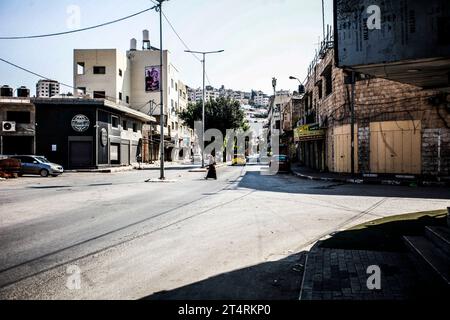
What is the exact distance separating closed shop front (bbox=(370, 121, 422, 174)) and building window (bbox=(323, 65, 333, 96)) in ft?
19.4

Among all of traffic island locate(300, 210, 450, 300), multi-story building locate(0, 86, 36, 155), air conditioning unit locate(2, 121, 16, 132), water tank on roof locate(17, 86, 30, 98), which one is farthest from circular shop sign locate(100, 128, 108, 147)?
traffic island locate(300, 210, 450, 300)

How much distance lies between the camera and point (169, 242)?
20.7 feet

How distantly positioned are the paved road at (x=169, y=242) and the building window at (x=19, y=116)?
2686 cm

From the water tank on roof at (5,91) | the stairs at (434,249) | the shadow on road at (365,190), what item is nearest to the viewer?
the stairs at (434,249)

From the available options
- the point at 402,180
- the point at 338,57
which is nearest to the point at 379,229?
the point at 338,57

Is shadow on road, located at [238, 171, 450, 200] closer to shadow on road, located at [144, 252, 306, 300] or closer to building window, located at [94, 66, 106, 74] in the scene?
shadow on road, located at [144, 252, 306, 300]

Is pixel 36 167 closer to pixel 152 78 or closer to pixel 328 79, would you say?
pixel 152 78

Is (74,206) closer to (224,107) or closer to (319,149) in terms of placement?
(319,149)

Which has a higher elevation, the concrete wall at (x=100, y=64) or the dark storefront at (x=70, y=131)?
the concrete wall at (x=100, y=64)

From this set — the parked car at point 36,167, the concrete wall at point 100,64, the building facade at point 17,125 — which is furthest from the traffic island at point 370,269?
the concrete wall at point 100,64

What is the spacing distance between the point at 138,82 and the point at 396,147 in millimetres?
43806

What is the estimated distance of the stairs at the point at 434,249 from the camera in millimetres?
4184

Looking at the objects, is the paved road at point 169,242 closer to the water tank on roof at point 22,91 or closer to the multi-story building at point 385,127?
the multi-story building at point 385,127

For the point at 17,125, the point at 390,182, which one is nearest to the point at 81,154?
the point at 17,125
